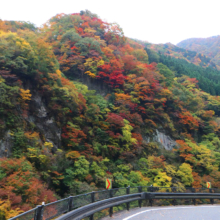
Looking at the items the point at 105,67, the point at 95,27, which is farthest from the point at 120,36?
the point at 105,67

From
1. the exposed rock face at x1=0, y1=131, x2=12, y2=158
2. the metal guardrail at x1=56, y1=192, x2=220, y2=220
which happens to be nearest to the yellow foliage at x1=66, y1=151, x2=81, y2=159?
the exposed rock face at x1=0, y1=131, x2=12, y2=158

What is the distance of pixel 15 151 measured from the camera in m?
13.2

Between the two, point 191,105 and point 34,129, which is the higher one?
point 191,105

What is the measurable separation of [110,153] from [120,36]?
27966mm

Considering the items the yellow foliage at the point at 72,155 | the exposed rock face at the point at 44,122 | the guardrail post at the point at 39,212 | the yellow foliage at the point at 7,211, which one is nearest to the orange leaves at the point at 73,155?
the yellow foliage at the point at 72,155

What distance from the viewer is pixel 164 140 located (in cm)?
2798

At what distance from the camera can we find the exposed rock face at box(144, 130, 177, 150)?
88.4 feet

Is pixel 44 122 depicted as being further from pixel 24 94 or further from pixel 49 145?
pixel 24 94

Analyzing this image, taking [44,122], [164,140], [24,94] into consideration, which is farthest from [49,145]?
[164,140]

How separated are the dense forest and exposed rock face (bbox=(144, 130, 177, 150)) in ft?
0.98

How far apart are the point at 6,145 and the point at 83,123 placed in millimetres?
8518

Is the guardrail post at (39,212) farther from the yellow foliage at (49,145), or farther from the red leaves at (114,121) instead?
the red leaves at (114,121)

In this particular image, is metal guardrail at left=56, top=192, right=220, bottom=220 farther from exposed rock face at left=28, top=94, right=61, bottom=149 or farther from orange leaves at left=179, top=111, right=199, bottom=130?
orange leaves at left=179, top=111, right=199, bottom=130

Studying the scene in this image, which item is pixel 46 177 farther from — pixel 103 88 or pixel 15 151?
pixel 103 88
